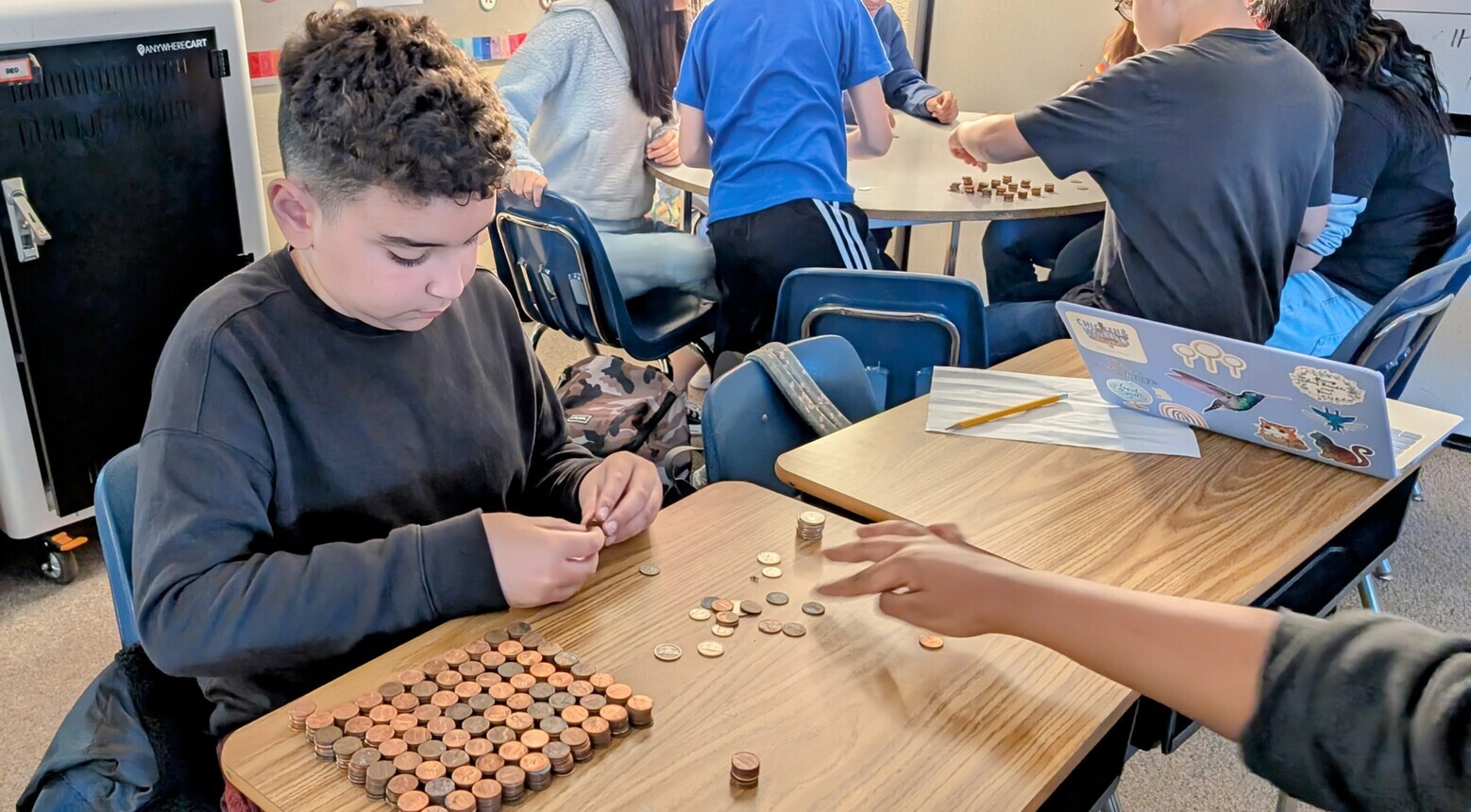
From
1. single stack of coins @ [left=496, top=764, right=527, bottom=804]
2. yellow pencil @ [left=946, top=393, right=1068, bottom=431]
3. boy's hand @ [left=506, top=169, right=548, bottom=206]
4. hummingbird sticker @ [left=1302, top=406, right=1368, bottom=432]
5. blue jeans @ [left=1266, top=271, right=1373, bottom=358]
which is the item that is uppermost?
boy's hand @ [left=506, top=169, right=548, bottom=206]

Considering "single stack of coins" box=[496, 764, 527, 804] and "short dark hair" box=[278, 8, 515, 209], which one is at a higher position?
"short dark hair" box=[278, 8, 515, 209]

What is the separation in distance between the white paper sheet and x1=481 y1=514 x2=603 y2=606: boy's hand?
2.29 ft

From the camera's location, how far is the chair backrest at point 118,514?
1.20m

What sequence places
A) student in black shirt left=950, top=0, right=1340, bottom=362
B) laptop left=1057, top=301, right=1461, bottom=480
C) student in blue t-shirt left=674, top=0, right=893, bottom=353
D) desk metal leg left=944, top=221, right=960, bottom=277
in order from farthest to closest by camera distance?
desk metal leg left=944, top=221, right=960, bottom=277
student in blue t-shirt left=674, top=0, right=893, bottom=353
student in black shirt left=950, top=0, right=1340, bottom=362
laptop left=1057, top=301, right=1461, bottom=480

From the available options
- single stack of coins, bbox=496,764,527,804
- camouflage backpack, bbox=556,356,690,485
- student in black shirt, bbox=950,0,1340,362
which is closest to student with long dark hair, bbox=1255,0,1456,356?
student in black shirt, bbox=950,0,1340,362

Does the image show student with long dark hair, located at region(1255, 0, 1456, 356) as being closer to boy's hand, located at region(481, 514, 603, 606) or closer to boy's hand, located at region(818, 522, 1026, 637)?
boy's hand, located at region(818, 522, 1026, 637)

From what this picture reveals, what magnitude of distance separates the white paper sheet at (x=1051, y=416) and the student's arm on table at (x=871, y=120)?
47.7 inches

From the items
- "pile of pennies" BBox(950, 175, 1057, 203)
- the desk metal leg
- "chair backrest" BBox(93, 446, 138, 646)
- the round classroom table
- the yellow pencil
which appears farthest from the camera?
the desk metal leg

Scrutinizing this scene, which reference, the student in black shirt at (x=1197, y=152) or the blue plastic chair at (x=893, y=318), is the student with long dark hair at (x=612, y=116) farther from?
the student in black shirt at (x=1197, y=152)

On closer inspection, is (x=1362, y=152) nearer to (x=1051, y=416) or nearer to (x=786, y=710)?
(x=1051, y=416)

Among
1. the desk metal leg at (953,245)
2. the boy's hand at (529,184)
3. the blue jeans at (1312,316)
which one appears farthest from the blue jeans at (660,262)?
the blue jeans at (1312,316)

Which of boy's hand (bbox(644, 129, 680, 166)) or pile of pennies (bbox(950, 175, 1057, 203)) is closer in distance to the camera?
pile of pennies (bbox(950, 175, 1057, 203))

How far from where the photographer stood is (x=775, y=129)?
102 inches

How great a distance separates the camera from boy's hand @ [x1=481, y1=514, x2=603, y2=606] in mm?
1075
